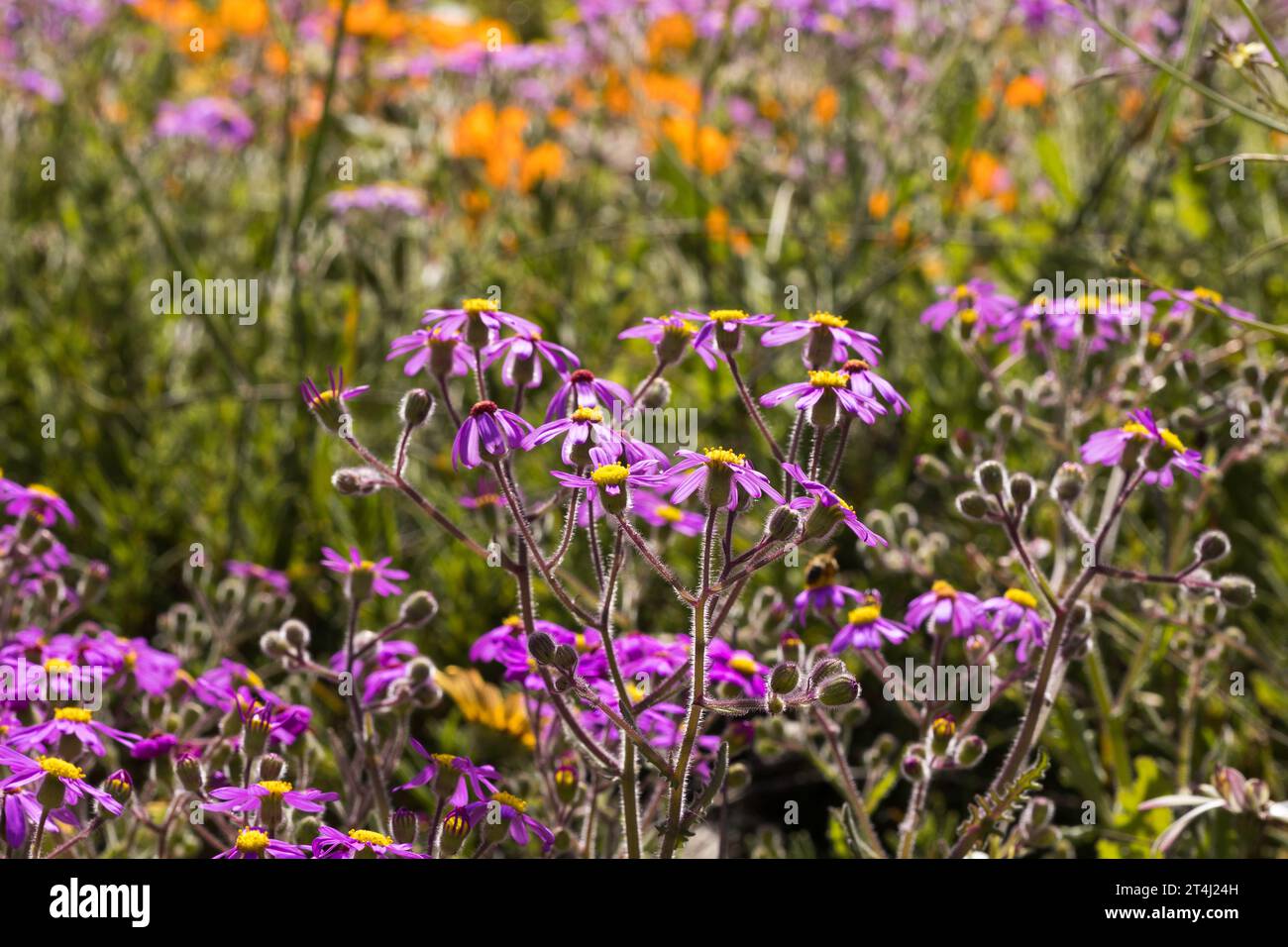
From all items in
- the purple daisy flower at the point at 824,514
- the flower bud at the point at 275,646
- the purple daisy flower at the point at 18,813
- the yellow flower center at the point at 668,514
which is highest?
the yellow flower center at the point at 668,514

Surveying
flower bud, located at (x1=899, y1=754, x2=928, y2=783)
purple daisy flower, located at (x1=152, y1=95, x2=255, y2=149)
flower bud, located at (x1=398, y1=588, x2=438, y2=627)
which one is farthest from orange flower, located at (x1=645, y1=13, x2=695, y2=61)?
flower bud, located at (x1=899, y1=754, x2=928, y2=783)

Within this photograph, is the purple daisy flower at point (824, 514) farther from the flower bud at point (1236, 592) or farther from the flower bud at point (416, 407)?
the flower bud at point (1236, 592)

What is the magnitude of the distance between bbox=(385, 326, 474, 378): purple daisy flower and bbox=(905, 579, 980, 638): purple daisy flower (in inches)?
36.2

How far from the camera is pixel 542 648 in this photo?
1.99m

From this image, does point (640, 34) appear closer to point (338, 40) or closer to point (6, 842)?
point (338, 40)

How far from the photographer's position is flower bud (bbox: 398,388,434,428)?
7.25ft

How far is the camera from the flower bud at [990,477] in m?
2.41

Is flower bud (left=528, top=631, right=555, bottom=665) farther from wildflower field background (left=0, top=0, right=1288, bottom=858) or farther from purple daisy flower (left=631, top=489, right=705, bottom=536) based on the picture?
purple daisy flower (left=631, top=489, right=705, bottom=536)

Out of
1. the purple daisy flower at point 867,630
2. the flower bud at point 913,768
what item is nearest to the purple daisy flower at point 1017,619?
the purple daisy flower at point 867,630

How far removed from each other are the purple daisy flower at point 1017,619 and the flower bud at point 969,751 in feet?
0.83

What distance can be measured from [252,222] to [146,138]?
55 cm

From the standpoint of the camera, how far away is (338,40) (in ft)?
12.5

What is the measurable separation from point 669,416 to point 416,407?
6.08 ft
